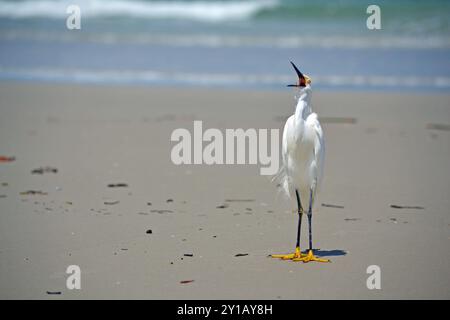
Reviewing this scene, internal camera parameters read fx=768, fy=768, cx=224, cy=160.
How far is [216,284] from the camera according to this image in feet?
15.4

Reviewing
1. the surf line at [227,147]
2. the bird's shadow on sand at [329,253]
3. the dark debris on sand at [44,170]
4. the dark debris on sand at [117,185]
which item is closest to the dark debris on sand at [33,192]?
the dark debris on sand at [117,185]

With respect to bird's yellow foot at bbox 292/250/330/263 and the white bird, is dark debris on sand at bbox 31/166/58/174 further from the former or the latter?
bird's yellow foot at bbox 292/250/330/263

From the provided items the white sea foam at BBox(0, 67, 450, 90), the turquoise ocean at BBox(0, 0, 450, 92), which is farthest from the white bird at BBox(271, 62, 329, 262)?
the white sea foam at BBox(0, 67, 450, 90)

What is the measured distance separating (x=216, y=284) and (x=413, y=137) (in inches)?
232

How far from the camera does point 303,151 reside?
5.24 meters

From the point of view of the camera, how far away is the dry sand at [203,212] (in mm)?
4770

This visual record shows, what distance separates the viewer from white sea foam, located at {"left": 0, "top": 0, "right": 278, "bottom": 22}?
2771 centimetres

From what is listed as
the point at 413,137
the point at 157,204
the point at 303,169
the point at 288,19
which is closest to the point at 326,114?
the point at 413,137

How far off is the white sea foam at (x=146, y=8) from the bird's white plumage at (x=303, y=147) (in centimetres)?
2277

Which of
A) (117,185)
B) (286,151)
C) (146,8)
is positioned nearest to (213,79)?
(117,185)

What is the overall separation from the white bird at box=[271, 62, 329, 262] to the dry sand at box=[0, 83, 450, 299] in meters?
0.39

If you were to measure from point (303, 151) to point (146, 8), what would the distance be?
24374 millimetres

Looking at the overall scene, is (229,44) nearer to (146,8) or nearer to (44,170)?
(146,8)

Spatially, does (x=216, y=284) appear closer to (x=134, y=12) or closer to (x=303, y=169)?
(x=303, y=169)
